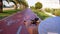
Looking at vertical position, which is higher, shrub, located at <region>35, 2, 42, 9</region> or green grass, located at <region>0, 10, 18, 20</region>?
shrub, located at <region>35, 2, 42, 9</region>

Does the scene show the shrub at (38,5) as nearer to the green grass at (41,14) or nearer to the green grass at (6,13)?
the green grass at (41,14)

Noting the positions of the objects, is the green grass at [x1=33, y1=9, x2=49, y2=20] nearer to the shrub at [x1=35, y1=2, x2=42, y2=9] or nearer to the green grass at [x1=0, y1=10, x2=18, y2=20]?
the shrub at [x1=35, y1=2, x2=42, y2=9]

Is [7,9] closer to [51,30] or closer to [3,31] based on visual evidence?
[3,31]

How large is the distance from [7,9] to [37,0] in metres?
0.32

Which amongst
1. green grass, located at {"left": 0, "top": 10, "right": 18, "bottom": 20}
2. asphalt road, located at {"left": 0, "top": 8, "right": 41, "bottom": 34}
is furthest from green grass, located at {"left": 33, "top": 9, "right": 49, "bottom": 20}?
green grass, located at {"left": 0, "top": 10, "right": 18, "bottom": 20}

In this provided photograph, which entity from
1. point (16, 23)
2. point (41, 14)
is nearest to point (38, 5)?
point (41, 14)

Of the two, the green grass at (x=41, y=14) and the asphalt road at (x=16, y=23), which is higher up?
the green grass at (x=41, y=14)

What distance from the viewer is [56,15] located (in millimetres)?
1073

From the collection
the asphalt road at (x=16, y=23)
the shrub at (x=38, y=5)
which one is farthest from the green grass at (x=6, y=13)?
the shrub at (x=38, y=5)

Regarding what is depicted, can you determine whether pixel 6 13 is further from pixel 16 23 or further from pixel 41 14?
pixel 41 14

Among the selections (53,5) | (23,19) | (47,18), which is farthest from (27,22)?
(53,5)

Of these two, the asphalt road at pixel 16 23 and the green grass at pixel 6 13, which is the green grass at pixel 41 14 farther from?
the green grass at pixel 6 13

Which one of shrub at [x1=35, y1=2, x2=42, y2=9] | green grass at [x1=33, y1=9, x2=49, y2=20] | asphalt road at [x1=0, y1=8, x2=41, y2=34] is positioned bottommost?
asphalt road at [x1=0, y1=8, x2=41, y2=34]

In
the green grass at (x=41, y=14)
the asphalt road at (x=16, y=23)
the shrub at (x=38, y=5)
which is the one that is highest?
the shrub at (x=38, y=5)
